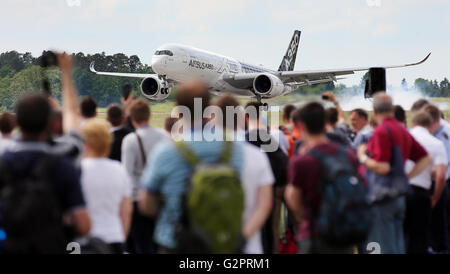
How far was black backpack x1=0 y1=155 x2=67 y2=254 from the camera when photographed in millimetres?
3225

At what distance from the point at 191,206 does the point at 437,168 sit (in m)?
3.93

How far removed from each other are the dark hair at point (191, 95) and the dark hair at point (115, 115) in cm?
320

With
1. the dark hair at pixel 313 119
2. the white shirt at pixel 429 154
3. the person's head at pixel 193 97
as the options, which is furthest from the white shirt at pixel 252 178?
the white shirt at pixel 429 154

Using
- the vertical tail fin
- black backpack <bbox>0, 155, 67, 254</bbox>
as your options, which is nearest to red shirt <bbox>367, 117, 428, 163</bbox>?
black backpack <bbox>0, 155, 67, 254</bbox>

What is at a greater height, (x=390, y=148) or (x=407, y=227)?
(x=390, y=148)

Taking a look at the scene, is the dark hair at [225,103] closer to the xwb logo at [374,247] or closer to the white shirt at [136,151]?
the white shirt at [136,151]

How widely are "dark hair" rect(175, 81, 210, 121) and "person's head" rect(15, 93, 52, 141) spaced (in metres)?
0.76

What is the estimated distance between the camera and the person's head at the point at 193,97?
3473mm

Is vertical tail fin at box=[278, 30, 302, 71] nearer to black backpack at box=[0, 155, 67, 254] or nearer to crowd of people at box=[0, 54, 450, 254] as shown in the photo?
crowd of people at box=[0, 54, 450, 254]

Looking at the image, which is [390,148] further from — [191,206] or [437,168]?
[191,206]

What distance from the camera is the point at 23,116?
11.1 feet

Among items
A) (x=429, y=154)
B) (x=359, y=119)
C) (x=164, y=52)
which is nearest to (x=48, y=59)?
(x=429, y=154)
